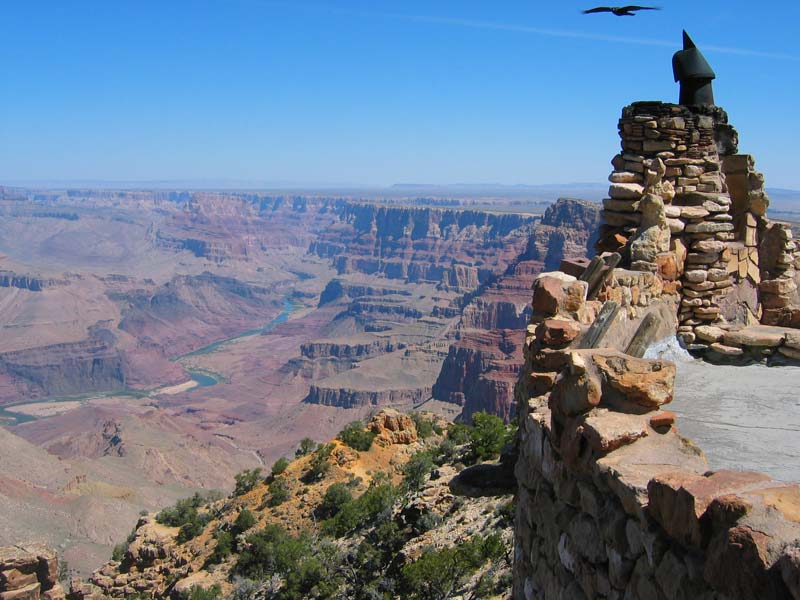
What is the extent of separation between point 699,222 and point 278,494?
67.5ft

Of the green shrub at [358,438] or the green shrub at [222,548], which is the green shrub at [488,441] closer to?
the green shrub at [358,438]

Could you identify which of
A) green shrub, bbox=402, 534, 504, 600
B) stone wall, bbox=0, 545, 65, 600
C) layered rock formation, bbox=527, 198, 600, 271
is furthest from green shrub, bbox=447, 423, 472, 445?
layered rock formation, bbox=527, 198, 600, 271

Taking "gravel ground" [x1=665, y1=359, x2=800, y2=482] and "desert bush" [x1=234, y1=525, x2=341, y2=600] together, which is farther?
"desert bush" [x1=234, y1=525, x2=341, y2=600]

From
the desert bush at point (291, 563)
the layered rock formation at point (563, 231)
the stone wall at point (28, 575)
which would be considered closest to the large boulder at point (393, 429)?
the desert bush at point (291, 563)

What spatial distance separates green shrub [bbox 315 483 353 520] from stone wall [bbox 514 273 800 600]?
1829cm

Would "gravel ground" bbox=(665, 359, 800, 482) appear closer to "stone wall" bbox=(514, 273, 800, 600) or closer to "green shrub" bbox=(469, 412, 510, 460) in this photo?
"stone wall" bbox=(514, 273, 800, 600)

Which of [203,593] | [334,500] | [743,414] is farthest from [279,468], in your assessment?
[743,414]

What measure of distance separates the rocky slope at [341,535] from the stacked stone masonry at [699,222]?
542cm

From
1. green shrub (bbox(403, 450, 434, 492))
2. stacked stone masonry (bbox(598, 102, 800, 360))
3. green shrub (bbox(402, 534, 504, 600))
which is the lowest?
green shrub (bbox(403, 450, 434, 492))

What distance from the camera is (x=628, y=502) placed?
3801 millimetres

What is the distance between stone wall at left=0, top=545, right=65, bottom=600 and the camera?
27.8 m

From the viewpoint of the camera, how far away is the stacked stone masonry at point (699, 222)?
8984 millimetres

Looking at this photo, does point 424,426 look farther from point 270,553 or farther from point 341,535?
point 270,553

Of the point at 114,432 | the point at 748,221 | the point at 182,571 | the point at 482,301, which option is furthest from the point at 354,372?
the point at 748,221
